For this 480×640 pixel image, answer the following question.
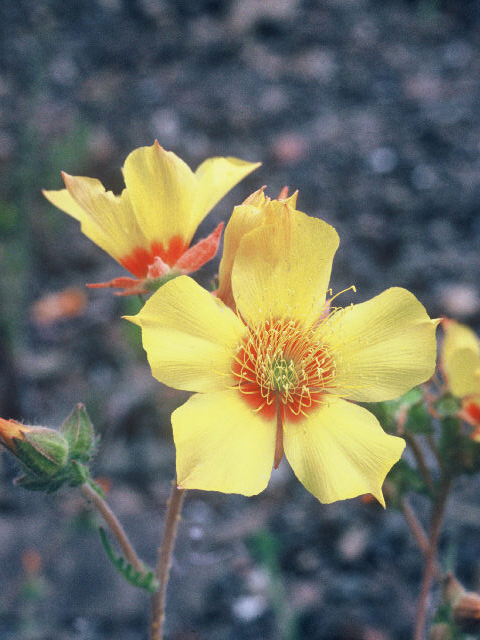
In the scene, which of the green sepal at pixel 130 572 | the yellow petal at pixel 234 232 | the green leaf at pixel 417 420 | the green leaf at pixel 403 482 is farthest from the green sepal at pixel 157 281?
the green leaf at pixel 403 482

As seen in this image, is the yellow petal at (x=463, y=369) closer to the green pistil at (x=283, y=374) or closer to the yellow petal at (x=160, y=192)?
the green pistil at (x=283, y=374)

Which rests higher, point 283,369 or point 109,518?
point 283,369

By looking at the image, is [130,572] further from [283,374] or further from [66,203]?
[66,203]

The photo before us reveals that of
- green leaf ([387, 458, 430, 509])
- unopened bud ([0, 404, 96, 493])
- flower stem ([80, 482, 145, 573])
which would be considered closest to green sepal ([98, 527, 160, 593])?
flower stem ([80, 482, 145, 573])

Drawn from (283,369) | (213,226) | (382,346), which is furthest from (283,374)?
(213,226)

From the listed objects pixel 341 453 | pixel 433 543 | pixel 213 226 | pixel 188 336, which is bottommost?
pixel 213 226

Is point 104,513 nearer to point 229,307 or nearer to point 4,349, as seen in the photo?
point 229,307
